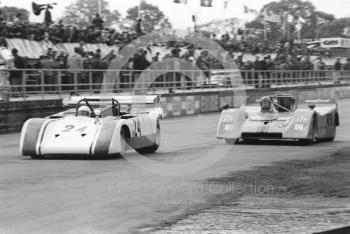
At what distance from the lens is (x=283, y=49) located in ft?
159

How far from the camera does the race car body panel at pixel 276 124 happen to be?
14820 millimetres

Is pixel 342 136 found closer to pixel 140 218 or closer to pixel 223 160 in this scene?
pixel 223 160

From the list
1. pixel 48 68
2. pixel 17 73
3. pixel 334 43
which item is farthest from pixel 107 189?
pixel 334 43

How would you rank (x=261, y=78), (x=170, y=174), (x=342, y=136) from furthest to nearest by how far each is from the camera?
(x=261, y=78)
(x=342, y=136)
(x=170, y=174)

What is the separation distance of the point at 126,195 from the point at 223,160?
14.3 ft

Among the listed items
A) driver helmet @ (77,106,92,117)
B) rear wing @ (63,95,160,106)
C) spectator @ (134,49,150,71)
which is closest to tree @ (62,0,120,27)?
spectator @ (134,49,150,71)

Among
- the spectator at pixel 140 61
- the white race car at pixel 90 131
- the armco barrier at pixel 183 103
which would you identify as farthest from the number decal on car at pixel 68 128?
the spectator at pixel 140 61

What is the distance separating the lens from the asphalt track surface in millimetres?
6262

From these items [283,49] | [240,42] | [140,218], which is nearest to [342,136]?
[140,218]

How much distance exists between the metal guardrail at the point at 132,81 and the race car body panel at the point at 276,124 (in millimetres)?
6693

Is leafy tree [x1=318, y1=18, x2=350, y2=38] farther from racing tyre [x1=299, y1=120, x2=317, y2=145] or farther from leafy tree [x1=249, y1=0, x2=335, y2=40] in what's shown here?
racing tyre [x1=299, y1=120, x2=317, y2=145]

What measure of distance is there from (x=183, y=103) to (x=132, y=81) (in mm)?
3253

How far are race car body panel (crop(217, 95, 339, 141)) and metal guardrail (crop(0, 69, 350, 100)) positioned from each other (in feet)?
22.0

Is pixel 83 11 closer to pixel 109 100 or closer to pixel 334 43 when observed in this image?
pixel 334 43
